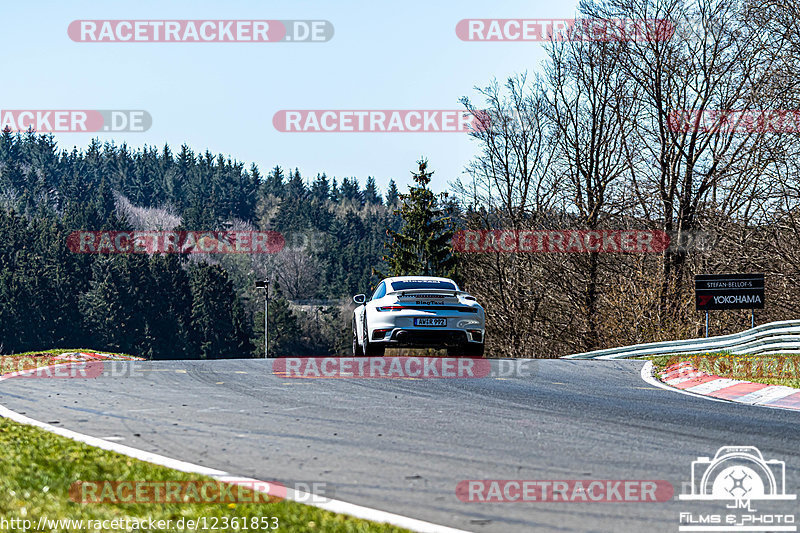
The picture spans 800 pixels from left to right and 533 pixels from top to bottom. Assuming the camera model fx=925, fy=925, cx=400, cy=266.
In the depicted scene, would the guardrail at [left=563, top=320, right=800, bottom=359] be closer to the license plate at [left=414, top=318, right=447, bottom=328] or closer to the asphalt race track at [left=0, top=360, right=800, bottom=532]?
the asphalt race track at [left=0, top=360, right=800, bottom=532]

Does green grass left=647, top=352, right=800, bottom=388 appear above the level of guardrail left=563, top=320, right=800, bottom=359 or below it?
below

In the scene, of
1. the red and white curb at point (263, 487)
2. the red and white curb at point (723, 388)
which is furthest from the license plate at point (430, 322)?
the red and white curb at point (263, 487)

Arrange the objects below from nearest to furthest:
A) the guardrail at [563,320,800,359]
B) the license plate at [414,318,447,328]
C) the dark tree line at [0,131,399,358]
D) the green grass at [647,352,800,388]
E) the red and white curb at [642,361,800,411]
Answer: the red and white curb at [642,361,800,411], the green grass at [647,352,800,388], the license plate at [414,318,447,328], the guardrail at [563,320,800,359], the dark tree line at [0,131,399,358]

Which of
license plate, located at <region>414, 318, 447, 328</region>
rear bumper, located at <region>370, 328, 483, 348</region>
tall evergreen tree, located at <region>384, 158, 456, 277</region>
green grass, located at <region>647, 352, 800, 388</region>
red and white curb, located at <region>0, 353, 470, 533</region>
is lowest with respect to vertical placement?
green grass, located at <region>647, 352, 800, 388</region>

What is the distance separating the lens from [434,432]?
8398 mm

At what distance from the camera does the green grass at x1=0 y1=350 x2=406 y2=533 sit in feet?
16.8

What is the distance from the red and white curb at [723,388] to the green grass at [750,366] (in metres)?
0.32

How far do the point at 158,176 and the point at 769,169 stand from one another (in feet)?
572

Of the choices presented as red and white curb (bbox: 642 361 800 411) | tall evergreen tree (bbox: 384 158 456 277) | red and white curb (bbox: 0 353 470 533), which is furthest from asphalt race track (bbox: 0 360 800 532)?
tall evergreen tree (bbox: 384 158 456 277)

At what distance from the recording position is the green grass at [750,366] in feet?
46.7

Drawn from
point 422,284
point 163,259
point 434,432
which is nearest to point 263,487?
point 434,432

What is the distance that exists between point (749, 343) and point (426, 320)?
7.10 meters

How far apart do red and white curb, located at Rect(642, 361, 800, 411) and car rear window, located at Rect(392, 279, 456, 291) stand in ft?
13.5

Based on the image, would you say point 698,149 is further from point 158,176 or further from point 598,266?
point 158,176
